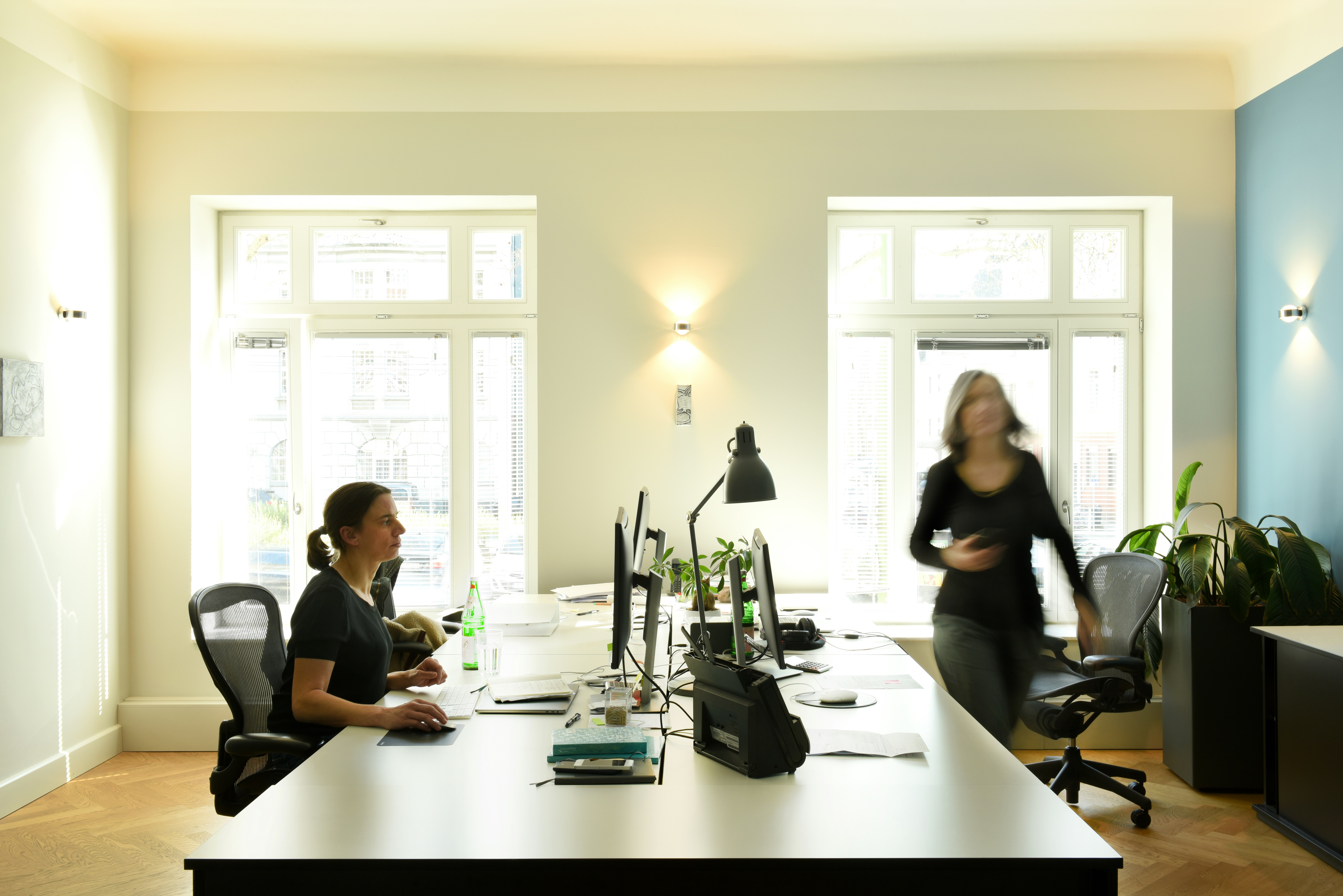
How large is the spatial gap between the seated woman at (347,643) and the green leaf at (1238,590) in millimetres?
3224

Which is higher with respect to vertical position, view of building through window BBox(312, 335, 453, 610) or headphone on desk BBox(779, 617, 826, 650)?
view of building through window BBox(312, 335, 453, 610)

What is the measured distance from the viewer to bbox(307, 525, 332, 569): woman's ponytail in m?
2.39

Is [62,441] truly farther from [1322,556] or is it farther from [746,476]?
[1322,556]

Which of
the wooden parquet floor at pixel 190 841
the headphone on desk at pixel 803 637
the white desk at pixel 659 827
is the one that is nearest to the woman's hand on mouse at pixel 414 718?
the white desk at pixel 659 827

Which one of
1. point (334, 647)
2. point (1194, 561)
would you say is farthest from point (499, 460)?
point (1194, 561)

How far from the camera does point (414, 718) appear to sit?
6.86 ft

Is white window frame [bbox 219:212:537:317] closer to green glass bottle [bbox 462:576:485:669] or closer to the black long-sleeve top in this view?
green glass bottle [bbox 462:576:485:669]

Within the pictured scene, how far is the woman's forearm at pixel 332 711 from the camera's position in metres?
2.13

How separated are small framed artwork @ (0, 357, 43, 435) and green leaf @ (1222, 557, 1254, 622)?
5.15m

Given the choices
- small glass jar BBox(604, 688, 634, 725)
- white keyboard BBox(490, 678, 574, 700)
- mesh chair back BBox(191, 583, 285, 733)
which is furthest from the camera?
mesh chair back BBox(191, 583, 285, 733)

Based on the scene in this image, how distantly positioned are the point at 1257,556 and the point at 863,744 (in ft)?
8.54

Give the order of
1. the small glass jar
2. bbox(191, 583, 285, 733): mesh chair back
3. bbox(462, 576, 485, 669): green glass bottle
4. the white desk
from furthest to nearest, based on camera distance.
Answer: bbox(462, 576, 485, 669): green glass bottle < bbox(191, 583, 285, 733): mesh chair back < the small glass jar < the white desk

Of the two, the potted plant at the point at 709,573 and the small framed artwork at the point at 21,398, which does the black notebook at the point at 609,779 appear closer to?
the potted plant at the point at 709,573

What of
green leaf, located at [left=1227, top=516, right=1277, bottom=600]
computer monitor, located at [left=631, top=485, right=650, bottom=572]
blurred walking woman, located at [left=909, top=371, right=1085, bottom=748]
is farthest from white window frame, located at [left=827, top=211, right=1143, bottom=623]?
blurred walking woman, located at [left=909, top=371, right=1085, bottom=748]
